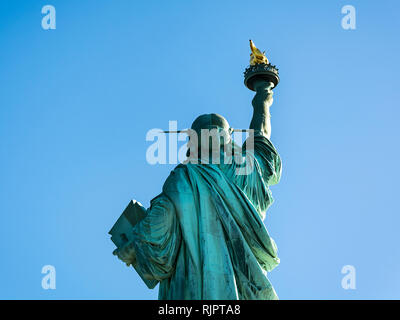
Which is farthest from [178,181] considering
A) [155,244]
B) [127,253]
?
[127,253]

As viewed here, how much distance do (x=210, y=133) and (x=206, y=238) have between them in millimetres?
2580

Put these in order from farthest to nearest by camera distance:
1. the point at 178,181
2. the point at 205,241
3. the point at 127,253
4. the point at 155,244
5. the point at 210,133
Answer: the point at 210,133
the point at 178,181
the point at 127,253
the point at 155,244
the point at 205,241

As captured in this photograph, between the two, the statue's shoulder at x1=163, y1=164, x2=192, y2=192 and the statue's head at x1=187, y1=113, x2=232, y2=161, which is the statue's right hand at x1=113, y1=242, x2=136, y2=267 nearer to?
the statue's shoulder at x1=163, y1=164, x2=192, y2=192

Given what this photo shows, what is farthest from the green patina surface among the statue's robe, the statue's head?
the statue's head

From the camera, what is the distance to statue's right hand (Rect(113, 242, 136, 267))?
56.4ft

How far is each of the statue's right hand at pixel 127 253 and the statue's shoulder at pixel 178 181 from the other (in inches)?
50.2

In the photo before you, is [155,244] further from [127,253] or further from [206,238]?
[206,238]

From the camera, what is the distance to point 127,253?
56.5ft

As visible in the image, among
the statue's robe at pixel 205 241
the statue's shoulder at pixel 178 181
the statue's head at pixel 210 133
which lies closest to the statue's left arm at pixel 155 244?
the statue's robe at pixel 205 241

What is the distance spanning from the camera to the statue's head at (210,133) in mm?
18531

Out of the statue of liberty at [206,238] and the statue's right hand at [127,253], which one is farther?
the statue's right hand at [127,253]

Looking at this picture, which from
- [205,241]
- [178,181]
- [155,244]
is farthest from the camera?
[178,181]

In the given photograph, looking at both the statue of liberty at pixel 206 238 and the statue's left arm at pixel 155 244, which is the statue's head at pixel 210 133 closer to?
the statue of liberty at pixel 206 238
